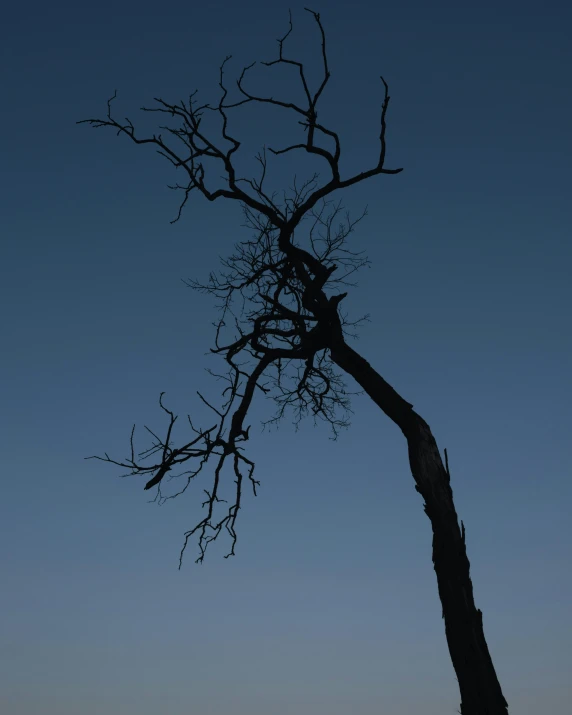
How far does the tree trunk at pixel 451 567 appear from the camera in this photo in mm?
5598

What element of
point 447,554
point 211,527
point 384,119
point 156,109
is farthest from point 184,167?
point 447,554

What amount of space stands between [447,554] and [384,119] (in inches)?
157

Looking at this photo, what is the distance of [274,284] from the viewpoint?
891 cm

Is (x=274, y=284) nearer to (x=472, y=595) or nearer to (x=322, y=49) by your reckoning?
(x=322, y=49)

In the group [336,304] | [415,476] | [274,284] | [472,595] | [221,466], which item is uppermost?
[274,284]

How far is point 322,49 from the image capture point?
751 cm

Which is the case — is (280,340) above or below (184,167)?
below

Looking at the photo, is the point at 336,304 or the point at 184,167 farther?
the point at 184,167

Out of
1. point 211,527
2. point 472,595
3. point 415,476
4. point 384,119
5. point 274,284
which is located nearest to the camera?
point 472,595

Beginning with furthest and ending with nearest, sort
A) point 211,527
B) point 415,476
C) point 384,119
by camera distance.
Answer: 1. point 211,527
2. point 384,119
3. point 415,476

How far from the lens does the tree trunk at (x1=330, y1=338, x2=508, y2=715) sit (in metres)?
5.60

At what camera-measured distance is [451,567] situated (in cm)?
601

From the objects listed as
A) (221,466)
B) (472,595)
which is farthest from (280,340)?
(472,595)

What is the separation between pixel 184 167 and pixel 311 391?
9.52 ft
